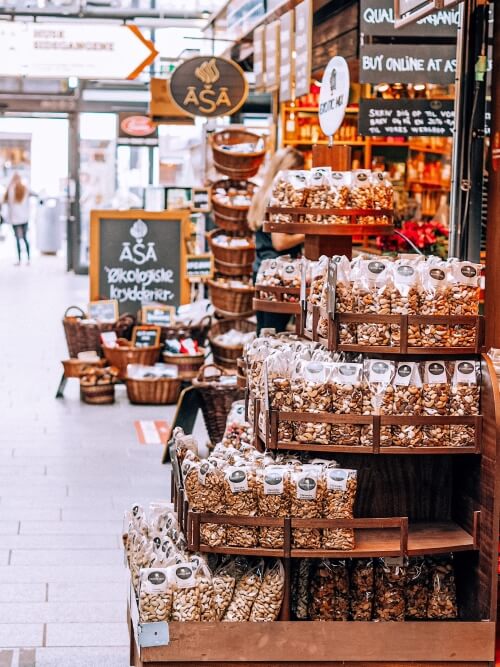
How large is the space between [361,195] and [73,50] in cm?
941

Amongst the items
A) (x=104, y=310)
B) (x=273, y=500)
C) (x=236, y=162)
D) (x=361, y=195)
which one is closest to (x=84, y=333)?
(x=104, y=310)

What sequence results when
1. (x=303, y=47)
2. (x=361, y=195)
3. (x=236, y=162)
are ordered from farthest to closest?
(x=236, y=162), (x=303, y=47), (x=361, y=195)

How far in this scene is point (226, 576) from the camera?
345cm

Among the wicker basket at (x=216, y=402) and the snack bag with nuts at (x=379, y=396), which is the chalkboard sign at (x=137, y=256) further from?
the snack bag with nuts at (x=379, y=396)

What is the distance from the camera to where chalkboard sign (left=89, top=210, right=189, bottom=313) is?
33.1ft

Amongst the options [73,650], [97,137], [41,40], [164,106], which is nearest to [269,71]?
[41,40]

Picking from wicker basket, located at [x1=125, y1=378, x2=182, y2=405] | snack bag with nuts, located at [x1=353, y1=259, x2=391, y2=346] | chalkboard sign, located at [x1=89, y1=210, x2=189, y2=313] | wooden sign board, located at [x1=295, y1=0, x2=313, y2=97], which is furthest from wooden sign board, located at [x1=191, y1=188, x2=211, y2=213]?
snack bag with nuts, located at [x1=353, y1=259, x2=391, y2=346]

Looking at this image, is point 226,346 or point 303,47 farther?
point 226,346

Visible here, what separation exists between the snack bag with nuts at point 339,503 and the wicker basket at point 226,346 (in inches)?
201

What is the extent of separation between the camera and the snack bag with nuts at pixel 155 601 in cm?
330

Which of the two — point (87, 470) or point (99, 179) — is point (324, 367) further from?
point (99, 179)

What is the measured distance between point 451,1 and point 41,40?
9.42 metres

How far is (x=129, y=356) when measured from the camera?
9.16 m

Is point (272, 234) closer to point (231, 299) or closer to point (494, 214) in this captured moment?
point (494, 214)
